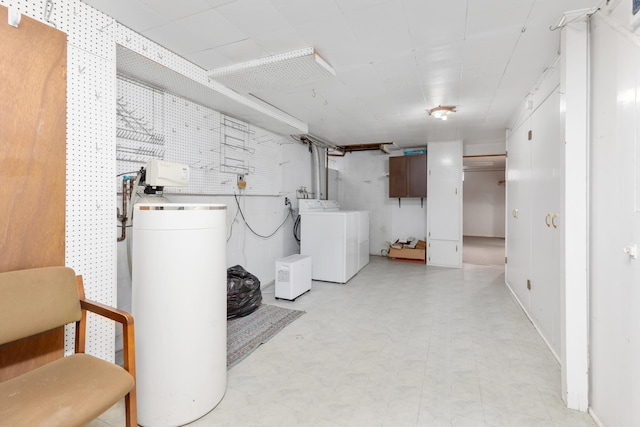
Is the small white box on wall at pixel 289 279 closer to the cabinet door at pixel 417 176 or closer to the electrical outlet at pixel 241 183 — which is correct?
the electrical outlet at pixel 241 183

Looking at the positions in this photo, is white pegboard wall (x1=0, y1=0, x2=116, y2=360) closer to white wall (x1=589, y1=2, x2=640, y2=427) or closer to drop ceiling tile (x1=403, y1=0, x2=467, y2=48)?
drop ceiling tile (x1=403, y1=0, x2=467, y2=48)

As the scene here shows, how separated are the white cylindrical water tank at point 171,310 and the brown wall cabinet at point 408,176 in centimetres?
500

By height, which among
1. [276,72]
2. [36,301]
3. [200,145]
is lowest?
[36,301]

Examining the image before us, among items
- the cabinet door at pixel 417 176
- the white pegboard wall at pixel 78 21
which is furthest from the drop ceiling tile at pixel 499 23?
the cabinet door at pixel 417 176

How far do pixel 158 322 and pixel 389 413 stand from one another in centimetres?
140

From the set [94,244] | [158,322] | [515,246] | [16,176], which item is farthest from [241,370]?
[515,246]

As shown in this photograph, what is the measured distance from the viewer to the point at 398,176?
6.07 metres

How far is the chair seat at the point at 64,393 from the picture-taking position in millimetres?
1025

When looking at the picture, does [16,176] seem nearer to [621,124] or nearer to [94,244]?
[94,244]

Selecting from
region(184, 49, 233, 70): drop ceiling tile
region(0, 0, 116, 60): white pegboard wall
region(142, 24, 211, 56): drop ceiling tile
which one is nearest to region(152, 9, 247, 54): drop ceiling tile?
region(142, 24, 211, 56): drop ceiling tile

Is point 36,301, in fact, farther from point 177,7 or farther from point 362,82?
point 362,82

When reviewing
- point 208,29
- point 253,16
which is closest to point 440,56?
point 253,16

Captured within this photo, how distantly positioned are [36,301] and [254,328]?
5.76 feet

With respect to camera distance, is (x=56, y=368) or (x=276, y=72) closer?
(x=56, y=368)
